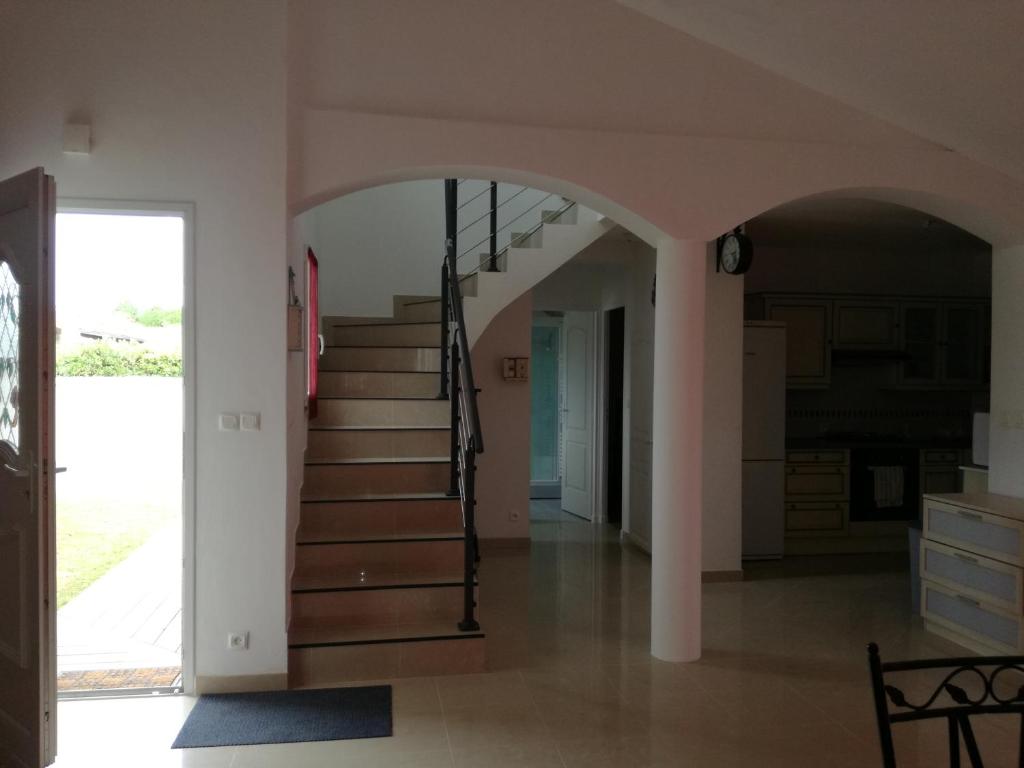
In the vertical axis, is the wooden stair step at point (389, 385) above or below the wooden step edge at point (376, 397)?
above

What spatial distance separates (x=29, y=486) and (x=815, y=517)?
5.94 meters

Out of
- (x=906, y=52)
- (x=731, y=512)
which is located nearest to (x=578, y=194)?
(x=906, y=52)

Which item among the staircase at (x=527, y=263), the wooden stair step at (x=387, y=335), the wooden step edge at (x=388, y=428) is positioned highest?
the staircase at (x=527, y=263)

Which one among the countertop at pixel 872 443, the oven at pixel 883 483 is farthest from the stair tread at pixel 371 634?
the oven at pixel 883 483

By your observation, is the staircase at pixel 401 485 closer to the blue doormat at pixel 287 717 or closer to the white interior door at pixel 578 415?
the blue doormat at pixel 287 717

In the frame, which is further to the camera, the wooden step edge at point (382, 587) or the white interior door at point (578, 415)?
the white interior door at point (578, 415)

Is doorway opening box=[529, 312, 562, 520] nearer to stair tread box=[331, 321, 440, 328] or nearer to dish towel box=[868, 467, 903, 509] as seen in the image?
stair tread box=[331, 321, 440, 328]

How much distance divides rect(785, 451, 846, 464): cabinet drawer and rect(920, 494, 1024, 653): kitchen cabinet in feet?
6.26

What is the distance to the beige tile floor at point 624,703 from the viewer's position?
11.3ft

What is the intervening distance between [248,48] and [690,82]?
2.22 m

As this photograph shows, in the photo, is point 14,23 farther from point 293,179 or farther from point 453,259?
point 453,259

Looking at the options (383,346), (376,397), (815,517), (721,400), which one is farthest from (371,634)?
(815,517)

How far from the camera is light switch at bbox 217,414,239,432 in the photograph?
13.0ft

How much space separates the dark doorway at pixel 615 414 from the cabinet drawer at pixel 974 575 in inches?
146
